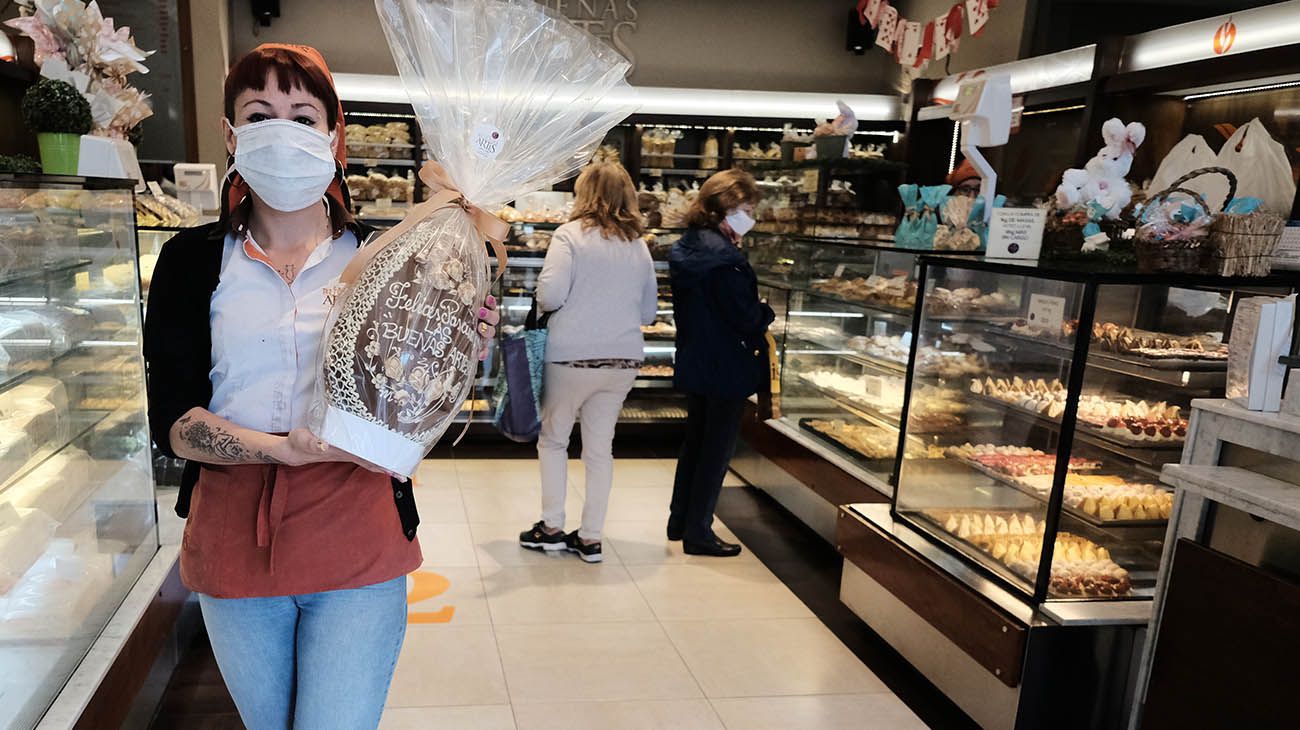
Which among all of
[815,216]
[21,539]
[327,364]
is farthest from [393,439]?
[815,216]

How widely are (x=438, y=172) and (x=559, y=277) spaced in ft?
7.44

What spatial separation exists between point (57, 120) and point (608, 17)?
5598 millimetres

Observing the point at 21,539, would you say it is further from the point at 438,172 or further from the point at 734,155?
the point at 734,155

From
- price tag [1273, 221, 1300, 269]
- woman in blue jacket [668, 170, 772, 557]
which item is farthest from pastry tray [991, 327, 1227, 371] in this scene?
woman in blue jacket [668, 170, 772, 557]

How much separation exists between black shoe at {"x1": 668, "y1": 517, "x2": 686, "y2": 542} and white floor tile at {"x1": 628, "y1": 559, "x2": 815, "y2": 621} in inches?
10.2

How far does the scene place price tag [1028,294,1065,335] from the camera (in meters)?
2.75

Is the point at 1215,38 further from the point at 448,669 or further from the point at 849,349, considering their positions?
the point at 448,669

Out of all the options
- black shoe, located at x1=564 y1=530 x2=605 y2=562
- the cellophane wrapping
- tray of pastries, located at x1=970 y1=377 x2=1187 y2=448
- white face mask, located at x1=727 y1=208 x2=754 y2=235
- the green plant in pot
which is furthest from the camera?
black shoe, located at x1=564 y1=530 x2=605 y2=562

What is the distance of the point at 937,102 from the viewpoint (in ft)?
22.5

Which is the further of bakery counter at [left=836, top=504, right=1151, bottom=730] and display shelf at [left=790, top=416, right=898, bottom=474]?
display shelf at [left=790, top=416, right=898, bottom=474]

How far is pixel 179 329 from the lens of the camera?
1.40m

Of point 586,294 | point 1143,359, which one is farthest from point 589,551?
point 1143,359

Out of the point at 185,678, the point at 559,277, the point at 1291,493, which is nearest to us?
the point at 1291,493

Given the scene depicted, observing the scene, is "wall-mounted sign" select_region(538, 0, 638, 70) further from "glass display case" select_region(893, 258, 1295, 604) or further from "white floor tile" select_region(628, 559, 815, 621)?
"glass display case" select_region(893, 258, 1295, 604)
